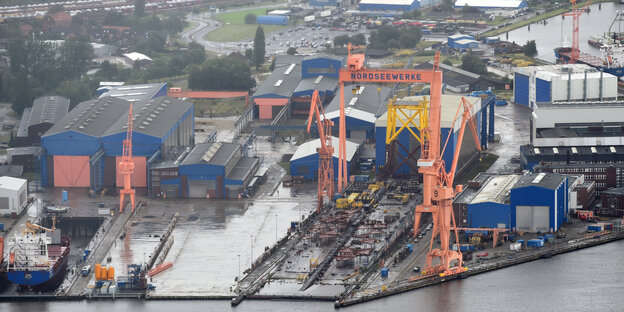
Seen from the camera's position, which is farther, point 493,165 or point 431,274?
point 493,165

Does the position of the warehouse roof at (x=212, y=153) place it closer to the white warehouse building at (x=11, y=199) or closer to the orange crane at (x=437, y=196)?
the white warehouse building at (x=11, y=199)

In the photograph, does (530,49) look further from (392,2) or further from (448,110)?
(448,110)

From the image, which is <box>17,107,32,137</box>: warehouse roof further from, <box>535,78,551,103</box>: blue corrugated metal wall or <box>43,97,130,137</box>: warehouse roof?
<box>535,78,551,103</box>: blue corrugated metal wall

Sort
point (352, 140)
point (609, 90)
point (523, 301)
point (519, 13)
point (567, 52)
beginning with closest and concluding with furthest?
1. point (523, 301)
2. point (352, 140)
3. point (609, 90)
4. point (567, 52)
5. point (519, 13)

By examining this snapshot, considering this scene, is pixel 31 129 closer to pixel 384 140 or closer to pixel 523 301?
pixel 384 140

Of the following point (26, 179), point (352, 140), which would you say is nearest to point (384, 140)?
point (352, 140)

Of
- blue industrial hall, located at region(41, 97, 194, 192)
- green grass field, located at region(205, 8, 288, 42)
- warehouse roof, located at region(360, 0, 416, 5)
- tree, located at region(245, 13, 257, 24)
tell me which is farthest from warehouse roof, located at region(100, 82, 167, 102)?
warehouse roof, located at region(360, 0, 416, 5)

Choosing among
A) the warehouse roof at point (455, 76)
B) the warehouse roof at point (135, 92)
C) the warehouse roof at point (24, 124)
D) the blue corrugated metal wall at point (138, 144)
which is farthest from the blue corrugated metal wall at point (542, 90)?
the warehouse roof at point (24, 124)
